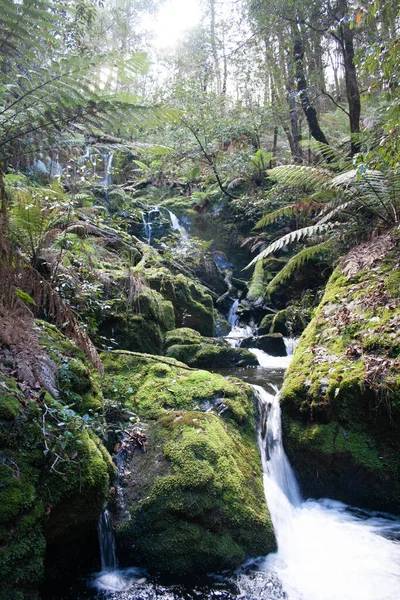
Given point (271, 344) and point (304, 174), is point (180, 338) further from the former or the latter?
point (304, 174)

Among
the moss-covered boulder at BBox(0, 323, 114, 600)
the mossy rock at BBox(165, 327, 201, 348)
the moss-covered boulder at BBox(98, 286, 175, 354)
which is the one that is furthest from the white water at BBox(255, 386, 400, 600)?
the mossy rock at BBox(165, 327, 201, 348)

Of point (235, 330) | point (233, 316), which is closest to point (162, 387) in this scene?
point (235, 330)

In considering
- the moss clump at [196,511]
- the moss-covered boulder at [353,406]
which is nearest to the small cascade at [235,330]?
the moss-covered boulder at [353,406]

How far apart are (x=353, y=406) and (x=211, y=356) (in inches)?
134

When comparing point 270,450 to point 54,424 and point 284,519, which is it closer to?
point 284,519

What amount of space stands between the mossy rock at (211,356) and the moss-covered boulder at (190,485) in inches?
103

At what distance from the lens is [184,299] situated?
341 inches

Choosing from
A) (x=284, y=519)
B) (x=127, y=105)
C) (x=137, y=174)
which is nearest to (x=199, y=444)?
(x=284, y=519)

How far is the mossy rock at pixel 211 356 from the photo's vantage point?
22.7ft

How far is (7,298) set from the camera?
2852mm

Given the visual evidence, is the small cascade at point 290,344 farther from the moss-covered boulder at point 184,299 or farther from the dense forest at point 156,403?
the moss-covered boulder at point 184,299

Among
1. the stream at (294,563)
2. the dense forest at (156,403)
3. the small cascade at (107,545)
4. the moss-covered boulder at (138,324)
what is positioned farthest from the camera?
the moss-covered boulder at (138,324)

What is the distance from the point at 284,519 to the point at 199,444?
3.97ft

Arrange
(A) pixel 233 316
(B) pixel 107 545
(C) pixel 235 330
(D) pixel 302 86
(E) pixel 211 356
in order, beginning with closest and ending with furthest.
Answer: (B) pixel 107 545 < (E) pixel 211 356 < (D) pixel 302 86 < (C) pixel 235 330 < (A) pixel 233 316
